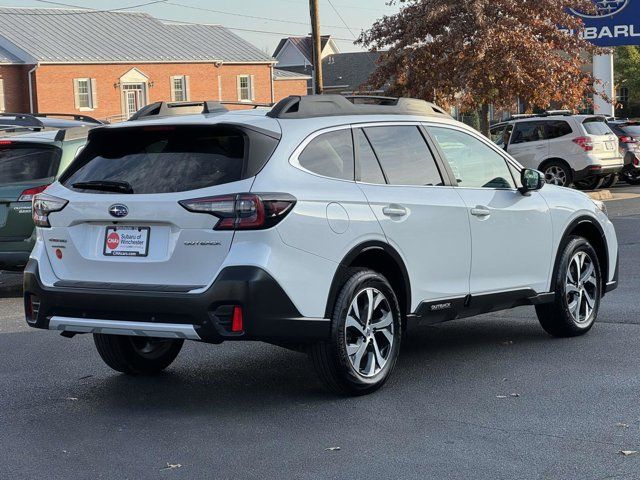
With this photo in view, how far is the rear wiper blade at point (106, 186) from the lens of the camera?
6.56 m

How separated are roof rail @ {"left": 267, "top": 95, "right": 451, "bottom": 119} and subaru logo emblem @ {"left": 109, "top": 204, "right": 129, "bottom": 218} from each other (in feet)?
3.38

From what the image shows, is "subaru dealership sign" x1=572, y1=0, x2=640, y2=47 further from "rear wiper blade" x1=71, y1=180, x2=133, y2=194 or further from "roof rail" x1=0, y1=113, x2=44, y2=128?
"rear wiper blade" x1=71, y1=180, x2=133, y2=194

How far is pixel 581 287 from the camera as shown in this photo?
28.5ft

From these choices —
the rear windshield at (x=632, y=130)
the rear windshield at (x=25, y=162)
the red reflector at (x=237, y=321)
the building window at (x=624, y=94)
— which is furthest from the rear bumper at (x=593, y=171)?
the building window at (x=624, y=94)

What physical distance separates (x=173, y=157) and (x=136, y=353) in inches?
67.2

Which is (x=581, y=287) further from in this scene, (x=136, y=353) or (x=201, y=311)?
(x=201, y=311)

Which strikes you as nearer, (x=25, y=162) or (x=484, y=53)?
(x=25, y=162)

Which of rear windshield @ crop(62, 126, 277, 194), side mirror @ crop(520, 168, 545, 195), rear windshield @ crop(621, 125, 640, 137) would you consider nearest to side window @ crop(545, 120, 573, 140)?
rear windshield @ crop(621, 125, 640, 137)

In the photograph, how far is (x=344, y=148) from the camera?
6930mm

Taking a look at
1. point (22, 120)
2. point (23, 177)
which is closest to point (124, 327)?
point (23, 177)

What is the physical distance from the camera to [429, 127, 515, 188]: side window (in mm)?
7715

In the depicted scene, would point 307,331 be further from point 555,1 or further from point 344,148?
point 555,1

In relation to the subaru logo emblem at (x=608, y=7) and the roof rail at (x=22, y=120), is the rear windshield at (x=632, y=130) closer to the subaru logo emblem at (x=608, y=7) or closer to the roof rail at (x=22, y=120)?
the subaru logo emblem at (x=608, y=7)

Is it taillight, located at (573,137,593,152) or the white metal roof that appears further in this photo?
the white metal roof
